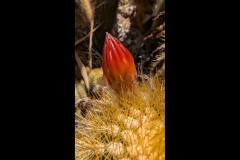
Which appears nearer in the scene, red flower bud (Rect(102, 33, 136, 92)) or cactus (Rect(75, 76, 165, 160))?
cactus (Rect(75, 76, 165, 160))

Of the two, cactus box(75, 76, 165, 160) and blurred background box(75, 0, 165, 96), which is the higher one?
blurred background box(75, 0, 165, 96)

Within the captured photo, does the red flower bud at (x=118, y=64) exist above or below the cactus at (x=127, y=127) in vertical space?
above

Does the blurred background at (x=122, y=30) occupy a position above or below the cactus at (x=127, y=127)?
above

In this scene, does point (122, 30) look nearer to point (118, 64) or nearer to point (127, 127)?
point (118, 64)

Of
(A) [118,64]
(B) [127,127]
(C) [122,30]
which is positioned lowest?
(B) [127,127]

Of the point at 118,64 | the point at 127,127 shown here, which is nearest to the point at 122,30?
the point at 118,64

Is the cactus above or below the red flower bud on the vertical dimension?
below

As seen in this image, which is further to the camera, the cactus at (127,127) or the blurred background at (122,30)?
the blurred background at (122,30)

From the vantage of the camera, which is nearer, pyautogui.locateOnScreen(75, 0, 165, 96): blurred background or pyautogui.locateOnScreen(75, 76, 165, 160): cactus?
pyautogui.locateOnScreen(75, 76, 165, 160): cactus
